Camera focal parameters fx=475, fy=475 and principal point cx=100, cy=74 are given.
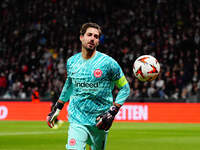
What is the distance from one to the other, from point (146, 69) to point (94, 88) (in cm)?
331

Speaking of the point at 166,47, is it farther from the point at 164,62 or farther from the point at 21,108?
the point at 21,108

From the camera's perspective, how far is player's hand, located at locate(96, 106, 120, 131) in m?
6.32

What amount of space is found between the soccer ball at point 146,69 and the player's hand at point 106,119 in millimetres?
3102

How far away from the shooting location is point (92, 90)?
659cm

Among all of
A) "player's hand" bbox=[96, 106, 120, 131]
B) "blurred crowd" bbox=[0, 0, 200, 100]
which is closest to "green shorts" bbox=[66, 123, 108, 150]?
"player's hand" bbox=[96, 106, 120, 131]

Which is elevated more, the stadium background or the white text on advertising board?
the stadium background

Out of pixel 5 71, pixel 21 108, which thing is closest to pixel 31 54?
pixel 5 71

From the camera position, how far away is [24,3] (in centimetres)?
3684

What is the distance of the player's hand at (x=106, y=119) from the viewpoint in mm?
6316

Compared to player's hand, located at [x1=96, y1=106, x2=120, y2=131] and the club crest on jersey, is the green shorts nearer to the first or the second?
player's hand, located at [x1=96, y1=106, x2=120, y2=131]

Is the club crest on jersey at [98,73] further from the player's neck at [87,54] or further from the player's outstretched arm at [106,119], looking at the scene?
the player's outstretched arm at [106,119]

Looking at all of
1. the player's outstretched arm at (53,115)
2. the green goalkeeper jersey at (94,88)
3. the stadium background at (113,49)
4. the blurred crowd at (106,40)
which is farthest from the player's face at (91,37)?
the blurred crowd at (106,40)

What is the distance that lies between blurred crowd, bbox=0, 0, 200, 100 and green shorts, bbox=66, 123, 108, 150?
18528mm

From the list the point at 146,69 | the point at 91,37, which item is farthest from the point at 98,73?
the point at 146,69
